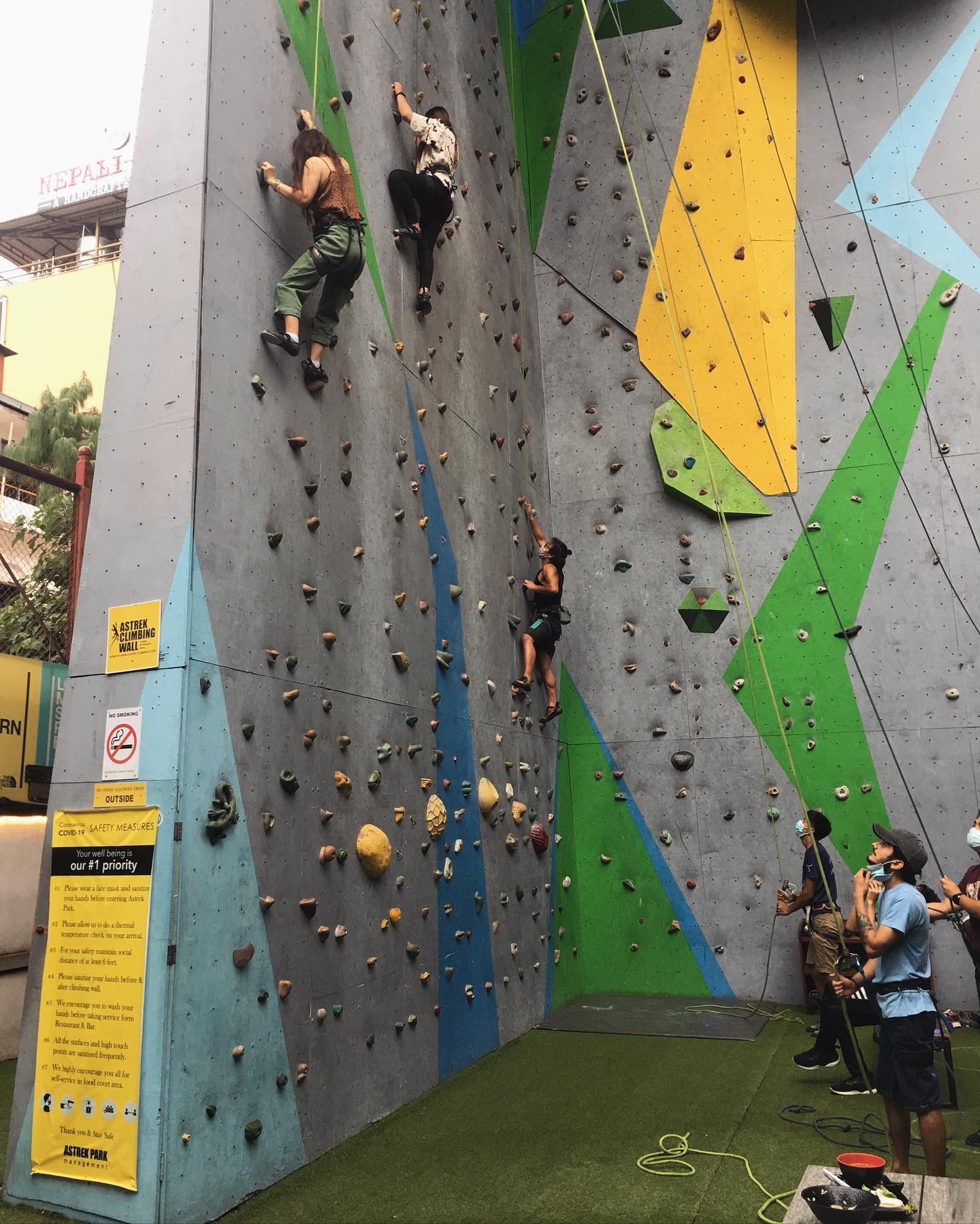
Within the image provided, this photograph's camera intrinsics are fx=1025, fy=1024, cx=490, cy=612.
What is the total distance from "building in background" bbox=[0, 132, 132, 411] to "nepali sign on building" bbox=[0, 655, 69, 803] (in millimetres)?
12382

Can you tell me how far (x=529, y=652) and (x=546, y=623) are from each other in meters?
0.22

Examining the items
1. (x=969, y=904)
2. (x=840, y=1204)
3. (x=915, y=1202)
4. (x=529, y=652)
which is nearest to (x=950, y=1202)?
(x=915, y=1202)

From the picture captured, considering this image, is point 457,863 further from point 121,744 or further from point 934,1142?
point 934,1142

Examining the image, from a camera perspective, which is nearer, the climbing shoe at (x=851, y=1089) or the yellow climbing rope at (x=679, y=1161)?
the yellow climbing rope at (x=679, y=1161)

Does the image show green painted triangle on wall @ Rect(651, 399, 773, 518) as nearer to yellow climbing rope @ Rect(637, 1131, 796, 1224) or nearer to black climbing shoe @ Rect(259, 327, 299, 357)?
black climbing shoe @ Rect(259, 327, 299, 357)

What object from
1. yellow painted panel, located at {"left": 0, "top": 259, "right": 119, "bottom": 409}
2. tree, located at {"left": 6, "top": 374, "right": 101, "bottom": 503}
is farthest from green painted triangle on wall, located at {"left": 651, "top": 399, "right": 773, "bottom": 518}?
yellow painted panel, located at {"left": 0, "top": 259, "right": 119, "bottom": 409}

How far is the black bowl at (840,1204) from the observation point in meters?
1.91

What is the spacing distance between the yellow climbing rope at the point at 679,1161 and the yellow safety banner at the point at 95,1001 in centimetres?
170

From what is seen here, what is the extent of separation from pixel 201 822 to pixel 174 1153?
908mm

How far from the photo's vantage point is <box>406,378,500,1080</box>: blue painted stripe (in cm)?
473

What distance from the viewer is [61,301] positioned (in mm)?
18891

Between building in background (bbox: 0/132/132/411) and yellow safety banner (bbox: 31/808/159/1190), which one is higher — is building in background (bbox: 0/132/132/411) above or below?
above

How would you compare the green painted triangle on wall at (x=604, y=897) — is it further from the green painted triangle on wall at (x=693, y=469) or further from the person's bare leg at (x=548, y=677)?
the green painted triangle on wall at (x=693, y=469)

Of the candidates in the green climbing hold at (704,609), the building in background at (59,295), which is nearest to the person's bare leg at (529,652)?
the green climbing hold at (704,609)
